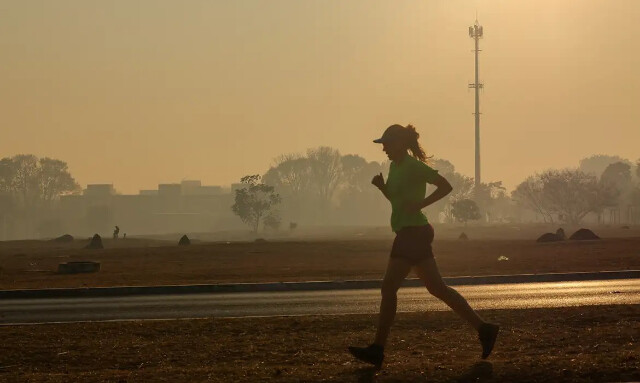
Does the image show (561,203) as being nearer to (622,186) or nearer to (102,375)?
(622,186)

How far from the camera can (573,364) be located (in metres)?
9.16

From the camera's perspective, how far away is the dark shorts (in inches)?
396

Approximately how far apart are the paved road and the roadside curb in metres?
0.97

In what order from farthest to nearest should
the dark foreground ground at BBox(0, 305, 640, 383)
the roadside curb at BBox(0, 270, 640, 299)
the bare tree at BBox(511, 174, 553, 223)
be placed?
the bare tree at BBox(511, 174, 553, 223) < the roadside curb at BBox(0, 270, 640, 299) < the dark foreground ground at BBox(0, 305, 640, 383)

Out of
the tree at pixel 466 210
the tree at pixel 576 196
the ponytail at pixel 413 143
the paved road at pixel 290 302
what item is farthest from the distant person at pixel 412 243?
the tree at pixel 576 196

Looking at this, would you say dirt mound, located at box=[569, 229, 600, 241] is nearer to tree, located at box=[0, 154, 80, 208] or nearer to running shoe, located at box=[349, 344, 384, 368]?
running shoe, located at box=[349, 344, 384, 368]

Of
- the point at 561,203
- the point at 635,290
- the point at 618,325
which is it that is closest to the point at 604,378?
the point at 618,325

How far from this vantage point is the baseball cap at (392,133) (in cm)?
1043

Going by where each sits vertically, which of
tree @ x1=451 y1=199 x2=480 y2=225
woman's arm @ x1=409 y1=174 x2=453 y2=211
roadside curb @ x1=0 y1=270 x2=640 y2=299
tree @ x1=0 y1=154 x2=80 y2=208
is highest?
tree @ x1=0 y1=154 x2=80 y2=208

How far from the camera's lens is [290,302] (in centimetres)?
1838

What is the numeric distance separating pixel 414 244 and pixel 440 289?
1.62 ft

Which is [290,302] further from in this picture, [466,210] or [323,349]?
[466,210]

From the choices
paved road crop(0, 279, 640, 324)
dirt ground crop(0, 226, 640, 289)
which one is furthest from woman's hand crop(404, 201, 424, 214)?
dirt ground crop(0, 226, 640, 289)

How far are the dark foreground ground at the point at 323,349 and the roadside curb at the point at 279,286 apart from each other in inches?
283
